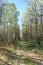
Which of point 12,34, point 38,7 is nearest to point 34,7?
point 38,7

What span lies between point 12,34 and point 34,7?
29685 millimetres

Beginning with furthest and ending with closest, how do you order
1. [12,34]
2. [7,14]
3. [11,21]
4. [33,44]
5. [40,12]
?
1. [12,34]
2. [11,21]
3. [7,14]
4. [40,12]
5. [33,44]

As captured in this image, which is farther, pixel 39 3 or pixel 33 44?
pixel 39 3

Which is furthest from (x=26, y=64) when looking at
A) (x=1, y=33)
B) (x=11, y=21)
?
(x=1, y=33)

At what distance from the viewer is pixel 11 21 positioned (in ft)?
119

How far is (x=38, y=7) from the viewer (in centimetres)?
2631

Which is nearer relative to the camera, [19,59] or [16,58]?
[19,59]

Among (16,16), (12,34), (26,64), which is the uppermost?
(16,16)

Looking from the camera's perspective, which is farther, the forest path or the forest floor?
the forest path

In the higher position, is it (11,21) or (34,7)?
(34,7)

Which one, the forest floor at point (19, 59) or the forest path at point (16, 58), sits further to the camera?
the forest path at point (16, 58)

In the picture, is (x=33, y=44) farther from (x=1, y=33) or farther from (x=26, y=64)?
(x=1, y=33)

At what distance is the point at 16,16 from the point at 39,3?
1078 centimetres

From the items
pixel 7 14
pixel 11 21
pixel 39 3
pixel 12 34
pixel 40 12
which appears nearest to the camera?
pixel 39 3
